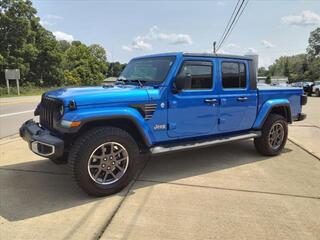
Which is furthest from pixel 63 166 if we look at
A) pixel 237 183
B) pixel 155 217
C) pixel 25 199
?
pixel 237 183

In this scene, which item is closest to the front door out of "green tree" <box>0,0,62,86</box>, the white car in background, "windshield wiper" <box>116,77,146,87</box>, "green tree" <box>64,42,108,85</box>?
"windshield wiper" <box>116,77,146,87</box>

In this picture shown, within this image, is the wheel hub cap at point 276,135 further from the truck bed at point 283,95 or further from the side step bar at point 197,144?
the truck bed at point 283,95

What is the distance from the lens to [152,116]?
462 centimetres

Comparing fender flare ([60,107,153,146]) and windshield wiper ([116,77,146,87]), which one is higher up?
windshield wiper ([116,77,146,87])

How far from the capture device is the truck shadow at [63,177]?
3965 millimetres

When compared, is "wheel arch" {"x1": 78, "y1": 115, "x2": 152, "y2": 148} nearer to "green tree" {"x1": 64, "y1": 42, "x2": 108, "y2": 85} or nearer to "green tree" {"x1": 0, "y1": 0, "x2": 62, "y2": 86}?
"green tree" {"x1": 0, "y1": 0, "x2": 62, "y2": 86}

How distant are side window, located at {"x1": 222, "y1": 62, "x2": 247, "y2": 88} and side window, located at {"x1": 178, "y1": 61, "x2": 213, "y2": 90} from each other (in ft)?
1.14

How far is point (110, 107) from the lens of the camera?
13.8 ft

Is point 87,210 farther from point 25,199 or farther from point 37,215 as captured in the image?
point 25,199

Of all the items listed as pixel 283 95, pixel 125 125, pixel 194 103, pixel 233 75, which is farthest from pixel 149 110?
pixel 283 95

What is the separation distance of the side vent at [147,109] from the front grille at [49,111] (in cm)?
105

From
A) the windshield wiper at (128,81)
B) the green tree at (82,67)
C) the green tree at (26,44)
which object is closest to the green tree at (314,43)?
the green tree at (82,67)

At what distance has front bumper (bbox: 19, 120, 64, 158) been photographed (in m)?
3.95

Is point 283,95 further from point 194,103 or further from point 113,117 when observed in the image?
point 113,117
